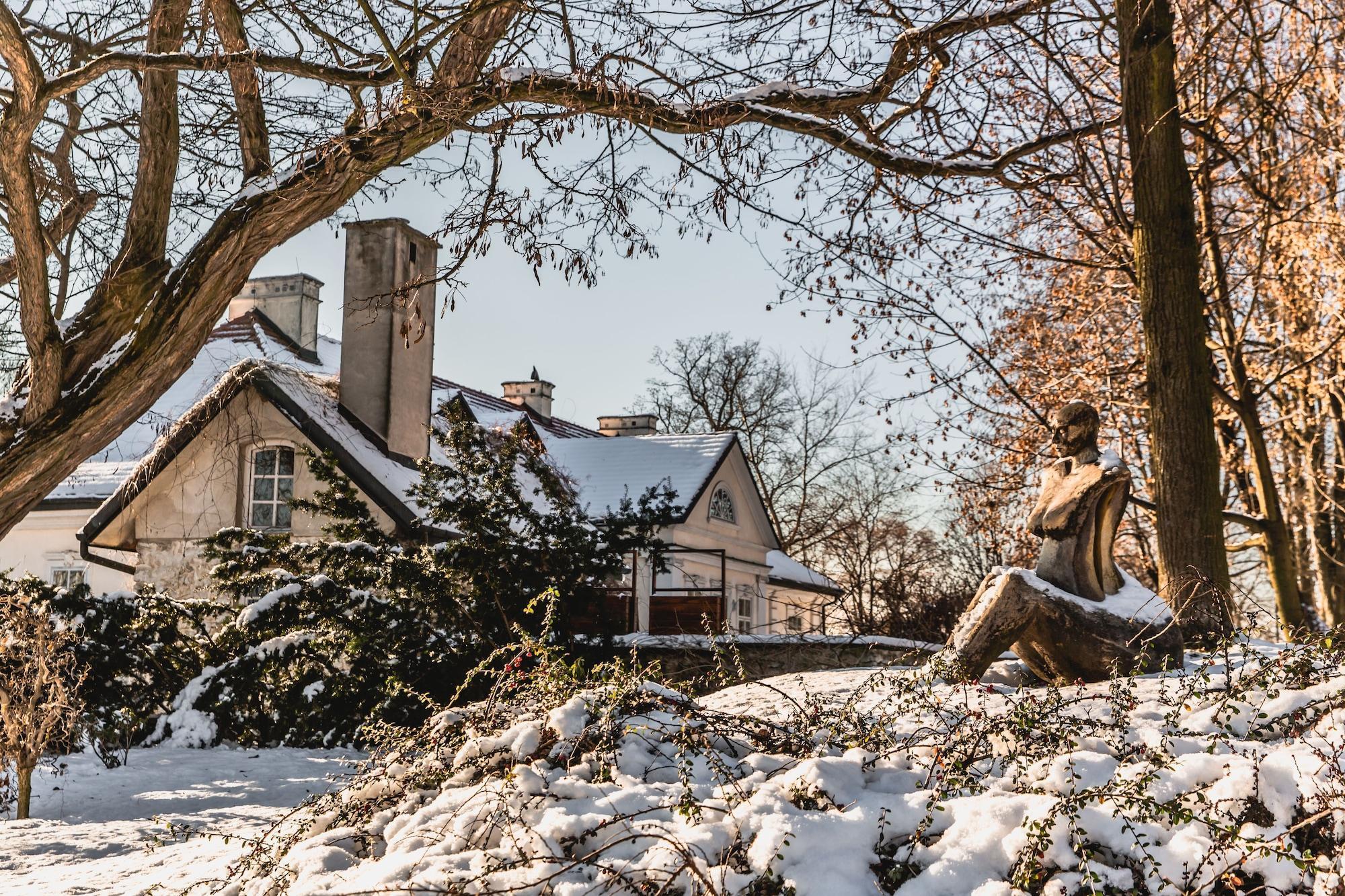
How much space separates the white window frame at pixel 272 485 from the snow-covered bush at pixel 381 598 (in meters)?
4.41

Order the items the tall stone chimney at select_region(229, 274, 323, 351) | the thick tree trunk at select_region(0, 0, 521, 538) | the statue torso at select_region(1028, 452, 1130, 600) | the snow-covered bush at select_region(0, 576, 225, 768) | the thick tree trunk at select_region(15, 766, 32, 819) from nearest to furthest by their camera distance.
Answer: the thick tree trunk at select_region(0, 0, 521, 538)
the statue torso at select_region(1028, 452, 1130, 600)
the thick tree trunk at select_region(15, 766, 32, 819)
the snow-covered bush at select_region(0, 576, 225, 768)
the tall stone chimney at select_region(229, 274, 323, 351)

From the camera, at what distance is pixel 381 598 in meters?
12.8

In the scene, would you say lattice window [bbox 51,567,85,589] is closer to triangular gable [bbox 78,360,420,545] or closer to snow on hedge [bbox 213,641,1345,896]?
triangular gable [bbox 78,360,420,545]

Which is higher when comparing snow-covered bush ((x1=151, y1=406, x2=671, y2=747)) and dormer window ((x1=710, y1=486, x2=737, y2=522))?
dormer window ((x1=710, y1=486, x2=737, y2=522))

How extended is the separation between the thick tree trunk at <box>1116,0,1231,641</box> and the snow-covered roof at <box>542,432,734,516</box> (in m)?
13.2

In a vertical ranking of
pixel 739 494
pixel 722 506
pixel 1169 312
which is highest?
pixel 1169 312

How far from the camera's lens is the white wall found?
69.2 feet

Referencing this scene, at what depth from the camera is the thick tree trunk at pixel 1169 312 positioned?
9742mm

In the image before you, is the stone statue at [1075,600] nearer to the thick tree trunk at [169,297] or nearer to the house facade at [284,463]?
the thick tree trunk at [169,297]

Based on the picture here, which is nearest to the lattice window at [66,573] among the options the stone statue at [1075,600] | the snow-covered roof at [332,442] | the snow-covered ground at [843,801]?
the snow-covered roof at [332,442]

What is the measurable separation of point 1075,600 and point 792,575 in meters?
21.1

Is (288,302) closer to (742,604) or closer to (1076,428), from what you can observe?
(742,604)

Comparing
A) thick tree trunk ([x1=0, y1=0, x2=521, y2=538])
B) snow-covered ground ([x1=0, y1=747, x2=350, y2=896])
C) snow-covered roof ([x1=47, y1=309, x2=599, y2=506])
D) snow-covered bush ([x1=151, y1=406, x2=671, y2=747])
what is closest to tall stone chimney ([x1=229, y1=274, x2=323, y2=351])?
snow-covered roof ([x1=47, y1=309, x2=599, y2=506])

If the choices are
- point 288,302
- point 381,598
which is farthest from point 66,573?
point 381,598
